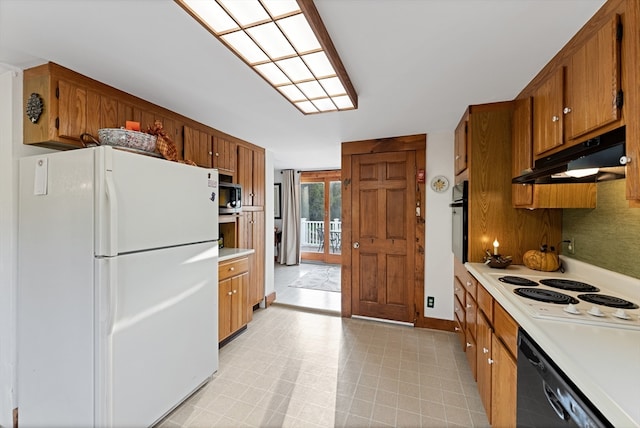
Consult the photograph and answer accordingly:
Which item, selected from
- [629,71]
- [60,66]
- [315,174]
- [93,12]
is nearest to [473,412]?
[629,71]

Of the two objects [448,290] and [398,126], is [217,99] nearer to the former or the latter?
[398,126]

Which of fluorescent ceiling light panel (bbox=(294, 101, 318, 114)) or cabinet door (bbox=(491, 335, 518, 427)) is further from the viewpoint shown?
fluorescent ceiling light panel (bbox=(294, 101, 318, 114))

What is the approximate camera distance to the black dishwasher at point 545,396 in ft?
2.51

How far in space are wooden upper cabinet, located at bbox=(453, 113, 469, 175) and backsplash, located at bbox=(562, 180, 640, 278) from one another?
2.92 feet

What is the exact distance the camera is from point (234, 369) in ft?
7.32

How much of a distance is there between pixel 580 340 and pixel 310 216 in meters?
6.15

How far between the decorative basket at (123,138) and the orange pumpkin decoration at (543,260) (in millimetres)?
2933

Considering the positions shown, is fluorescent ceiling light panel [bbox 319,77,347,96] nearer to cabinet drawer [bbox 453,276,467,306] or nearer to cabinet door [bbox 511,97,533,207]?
cabinet door [bbox 511,97,533,207]

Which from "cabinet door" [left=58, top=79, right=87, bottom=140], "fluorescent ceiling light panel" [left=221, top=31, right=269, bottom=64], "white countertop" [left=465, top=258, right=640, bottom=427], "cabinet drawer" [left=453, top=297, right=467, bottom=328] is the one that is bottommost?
"cabinet drawer" [left=453, top=297, right=467, bottom=328]

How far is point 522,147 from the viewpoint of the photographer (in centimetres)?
191

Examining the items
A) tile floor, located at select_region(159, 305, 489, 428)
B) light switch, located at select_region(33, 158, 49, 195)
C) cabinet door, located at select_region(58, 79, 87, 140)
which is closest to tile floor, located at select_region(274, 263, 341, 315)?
tile floor, located at select_region(159, 305, 489, 428)

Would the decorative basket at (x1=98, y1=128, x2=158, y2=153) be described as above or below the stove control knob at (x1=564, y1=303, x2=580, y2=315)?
above

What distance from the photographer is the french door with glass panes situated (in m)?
6.27

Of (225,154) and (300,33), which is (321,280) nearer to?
(225,154)
